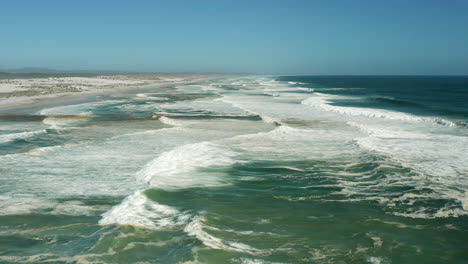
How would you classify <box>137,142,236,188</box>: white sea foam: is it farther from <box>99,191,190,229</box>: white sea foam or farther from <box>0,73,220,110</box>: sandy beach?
<box>0,73,220,110</box>: sandy beach

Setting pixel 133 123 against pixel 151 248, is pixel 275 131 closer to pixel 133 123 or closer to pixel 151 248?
pixel 133 123

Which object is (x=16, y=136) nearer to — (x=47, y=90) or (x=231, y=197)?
(x=231, y=197)

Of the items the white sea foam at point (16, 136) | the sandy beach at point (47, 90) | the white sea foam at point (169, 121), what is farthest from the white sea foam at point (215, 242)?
the sandy beach at point (47, 90)

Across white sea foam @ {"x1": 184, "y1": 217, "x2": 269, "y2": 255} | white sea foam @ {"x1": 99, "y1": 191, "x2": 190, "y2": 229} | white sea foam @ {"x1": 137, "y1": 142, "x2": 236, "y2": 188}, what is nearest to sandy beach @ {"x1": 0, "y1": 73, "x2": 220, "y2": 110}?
white sea foam @ {"x1": 137, "y1": 142, "x2": 236, "y2": 188}

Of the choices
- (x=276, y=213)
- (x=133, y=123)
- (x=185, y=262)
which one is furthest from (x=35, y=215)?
(x=133, y=123)

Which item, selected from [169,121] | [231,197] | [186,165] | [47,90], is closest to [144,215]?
[231,197]
